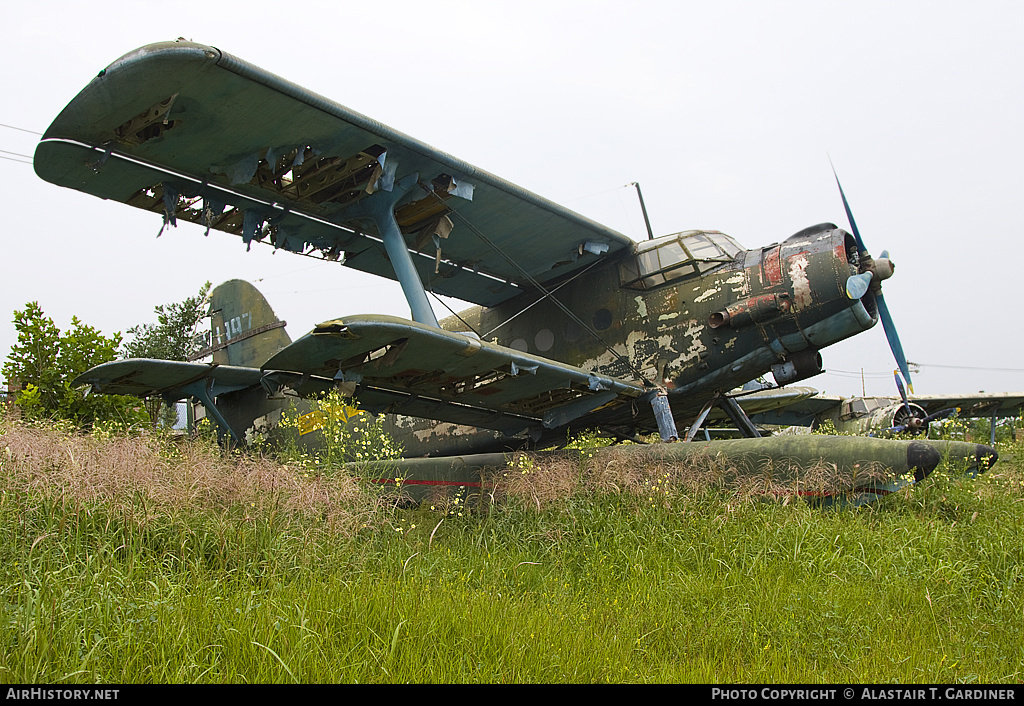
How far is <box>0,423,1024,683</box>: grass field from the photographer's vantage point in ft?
9.61

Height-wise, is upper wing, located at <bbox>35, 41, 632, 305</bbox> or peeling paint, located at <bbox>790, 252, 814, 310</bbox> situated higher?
upper wing, located at <bbox>35, 41, 632, 305</bbox>

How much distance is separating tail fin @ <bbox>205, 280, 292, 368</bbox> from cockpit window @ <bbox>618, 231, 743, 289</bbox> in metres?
6.33

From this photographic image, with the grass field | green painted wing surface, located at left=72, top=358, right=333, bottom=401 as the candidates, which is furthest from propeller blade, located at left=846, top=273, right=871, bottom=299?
green painted wing surface, located at left=72, top=358, right=333, bottom=401

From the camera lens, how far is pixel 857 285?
7016 millimetres

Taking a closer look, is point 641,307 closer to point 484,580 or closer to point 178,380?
point 484,580

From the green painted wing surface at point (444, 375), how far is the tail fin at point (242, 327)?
520 cm

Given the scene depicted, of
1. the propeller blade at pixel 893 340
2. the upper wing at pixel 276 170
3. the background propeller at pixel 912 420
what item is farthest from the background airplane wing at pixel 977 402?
the upper wing at pixel 276 170

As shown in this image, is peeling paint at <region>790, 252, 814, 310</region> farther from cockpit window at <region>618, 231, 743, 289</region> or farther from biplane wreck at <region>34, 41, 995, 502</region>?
cockpit window at <region>618, 231, 743, 289</region>

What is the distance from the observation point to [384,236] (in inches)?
278

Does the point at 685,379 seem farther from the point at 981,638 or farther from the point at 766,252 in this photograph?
the point at 981,638

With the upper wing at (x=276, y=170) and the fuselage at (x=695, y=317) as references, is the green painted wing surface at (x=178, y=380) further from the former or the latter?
the fuselage at (x=695, y=317)

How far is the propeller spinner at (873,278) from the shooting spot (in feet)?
23.0

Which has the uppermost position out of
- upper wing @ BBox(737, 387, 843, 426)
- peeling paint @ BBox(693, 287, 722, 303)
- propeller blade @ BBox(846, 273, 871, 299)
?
peeling paint @ BBox(693, 287, 722, 303)

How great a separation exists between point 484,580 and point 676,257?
4930 mm
